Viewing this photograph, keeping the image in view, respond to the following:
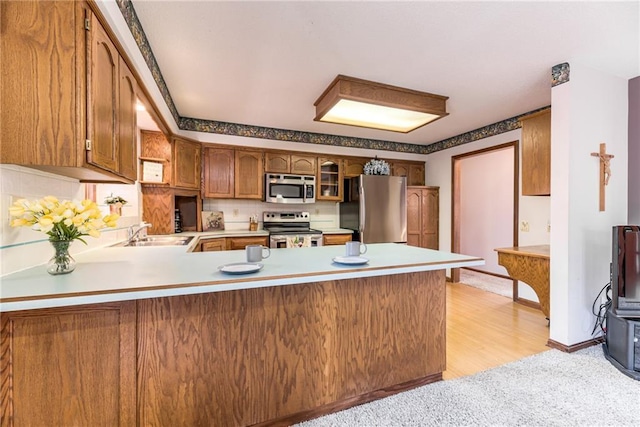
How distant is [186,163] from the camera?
347 centimetres

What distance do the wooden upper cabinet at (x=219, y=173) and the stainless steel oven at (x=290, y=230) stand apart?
2.29 ft

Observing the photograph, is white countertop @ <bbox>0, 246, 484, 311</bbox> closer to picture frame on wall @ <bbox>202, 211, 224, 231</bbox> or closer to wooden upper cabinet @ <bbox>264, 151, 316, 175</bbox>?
picture frame on wall @ <bbox>202, 211, 224, 231</bbox>

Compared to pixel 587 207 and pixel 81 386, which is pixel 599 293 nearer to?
pixel 587 207

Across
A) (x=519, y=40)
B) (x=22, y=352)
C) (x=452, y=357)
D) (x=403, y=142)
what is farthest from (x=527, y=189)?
(x=22, y=352)

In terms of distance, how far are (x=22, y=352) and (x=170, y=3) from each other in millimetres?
1925

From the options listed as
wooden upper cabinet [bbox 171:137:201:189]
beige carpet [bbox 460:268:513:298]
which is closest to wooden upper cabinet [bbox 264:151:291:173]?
wooden upper cabinet [bbox 171:137:201:189]

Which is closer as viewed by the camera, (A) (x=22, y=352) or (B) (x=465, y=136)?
(A) (x=22, y=352)

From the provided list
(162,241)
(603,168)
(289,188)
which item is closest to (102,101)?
(162,241)

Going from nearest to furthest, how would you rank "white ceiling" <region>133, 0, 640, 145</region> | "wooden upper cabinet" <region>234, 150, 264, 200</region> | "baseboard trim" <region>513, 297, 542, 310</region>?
"white ceiling" <region>133, 0, 640, 145</region>
"baseboard trim" <region>513, 297, 542, 310</region>
"wooden upper cabinet" <region>234, 150, 264, 200</region>

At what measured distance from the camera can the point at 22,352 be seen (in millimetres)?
1054

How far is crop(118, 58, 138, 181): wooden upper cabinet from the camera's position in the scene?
5.07 ft

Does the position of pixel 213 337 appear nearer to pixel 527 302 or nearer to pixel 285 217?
pixel 285 217

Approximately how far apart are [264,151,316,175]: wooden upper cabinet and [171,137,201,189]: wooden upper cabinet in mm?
940

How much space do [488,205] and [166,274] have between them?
220 inches
